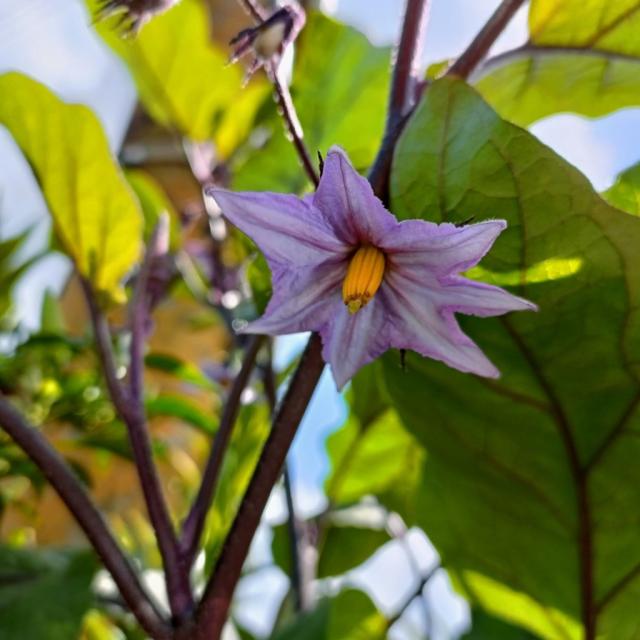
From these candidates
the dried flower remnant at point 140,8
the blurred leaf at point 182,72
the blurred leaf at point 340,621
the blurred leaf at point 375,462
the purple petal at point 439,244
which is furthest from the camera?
the blurred leaf at point 182,72

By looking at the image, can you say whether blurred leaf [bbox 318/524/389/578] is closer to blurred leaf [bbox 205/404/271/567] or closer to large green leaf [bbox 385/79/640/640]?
blurred leaf [bbox 205/404/271/567]

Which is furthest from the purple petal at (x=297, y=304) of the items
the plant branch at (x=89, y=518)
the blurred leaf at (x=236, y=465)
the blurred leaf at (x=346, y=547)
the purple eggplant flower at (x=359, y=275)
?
the blurred leaf at (x=346, y=547)

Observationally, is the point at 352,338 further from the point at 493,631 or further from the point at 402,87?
the point at 493,631

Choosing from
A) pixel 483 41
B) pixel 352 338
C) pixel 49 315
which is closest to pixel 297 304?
pixel 352 338

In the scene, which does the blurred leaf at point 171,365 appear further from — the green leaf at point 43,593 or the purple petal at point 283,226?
the purple petal at point 283,226

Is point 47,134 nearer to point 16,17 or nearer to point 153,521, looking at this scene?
point 153,521

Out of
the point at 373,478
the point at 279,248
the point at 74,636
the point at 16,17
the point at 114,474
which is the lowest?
the point at 114,474

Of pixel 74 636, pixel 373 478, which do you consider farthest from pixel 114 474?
pixel 74 636
